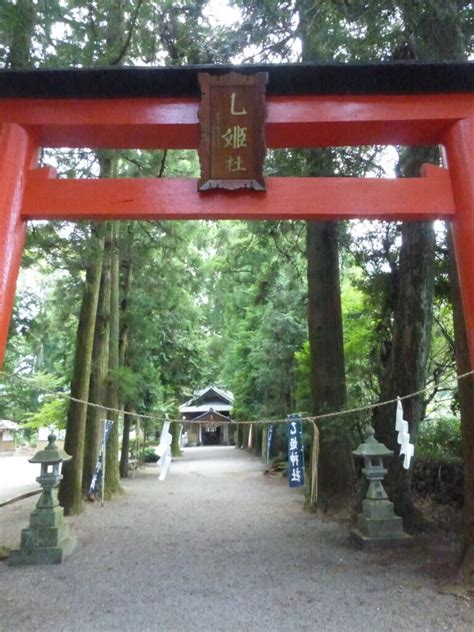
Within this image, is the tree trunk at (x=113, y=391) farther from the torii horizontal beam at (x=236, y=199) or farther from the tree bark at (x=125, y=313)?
the torii horizontal beam at (x=236, y=199)

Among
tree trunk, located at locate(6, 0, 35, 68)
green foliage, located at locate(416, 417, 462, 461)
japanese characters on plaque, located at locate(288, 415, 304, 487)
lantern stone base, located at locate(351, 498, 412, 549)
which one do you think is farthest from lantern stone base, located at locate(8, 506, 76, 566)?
green foliage, located at locate(416, 417, 462, 461)

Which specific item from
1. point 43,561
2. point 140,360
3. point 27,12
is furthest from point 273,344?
point 27,12

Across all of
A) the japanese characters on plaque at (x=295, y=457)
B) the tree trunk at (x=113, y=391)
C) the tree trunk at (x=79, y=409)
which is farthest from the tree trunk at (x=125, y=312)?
the japanese characters on plaque at (x=295, y=457)

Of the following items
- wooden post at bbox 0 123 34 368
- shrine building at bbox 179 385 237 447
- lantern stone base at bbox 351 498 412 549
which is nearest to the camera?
wooden post at bbox 0 123 34 368

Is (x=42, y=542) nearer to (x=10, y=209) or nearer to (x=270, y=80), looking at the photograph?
(x=10, y=209)

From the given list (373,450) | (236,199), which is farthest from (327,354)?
(236,199)

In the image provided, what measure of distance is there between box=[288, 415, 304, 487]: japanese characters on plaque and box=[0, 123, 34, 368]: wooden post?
7.59m

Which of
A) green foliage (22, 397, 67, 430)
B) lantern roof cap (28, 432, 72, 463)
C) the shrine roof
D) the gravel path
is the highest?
the shrine roof

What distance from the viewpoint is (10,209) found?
4.09 meters

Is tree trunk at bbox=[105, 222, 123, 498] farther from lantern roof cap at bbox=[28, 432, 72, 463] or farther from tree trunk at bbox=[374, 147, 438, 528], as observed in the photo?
tree trunk at bbox=[374, 147, 438, 528]

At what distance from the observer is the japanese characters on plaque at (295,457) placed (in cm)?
1084

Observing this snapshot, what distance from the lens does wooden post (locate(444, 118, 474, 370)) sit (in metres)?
4.11

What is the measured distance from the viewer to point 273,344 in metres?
18.0

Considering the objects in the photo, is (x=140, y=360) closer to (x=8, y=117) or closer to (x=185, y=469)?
(x=185, y=469)
